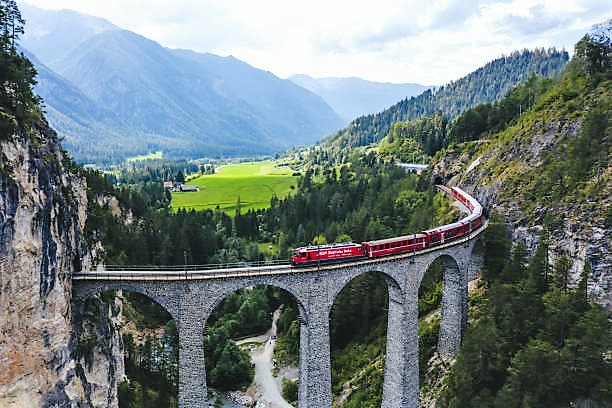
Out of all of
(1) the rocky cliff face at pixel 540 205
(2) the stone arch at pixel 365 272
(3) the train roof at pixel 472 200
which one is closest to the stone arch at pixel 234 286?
(2) the stone arch at pixel 365 272

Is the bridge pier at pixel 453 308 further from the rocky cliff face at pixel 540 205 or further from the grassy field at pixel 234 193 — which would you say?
the grassy field at pixel 234 193

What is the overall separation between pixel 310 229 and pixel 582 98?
57.2m

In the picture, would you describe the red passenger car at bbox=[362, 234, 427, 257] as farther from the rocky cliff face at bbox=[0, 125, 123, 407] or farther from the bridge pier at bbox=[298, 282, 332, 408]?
the rocky cliff face at bbox=[0, 125, 123, 407]

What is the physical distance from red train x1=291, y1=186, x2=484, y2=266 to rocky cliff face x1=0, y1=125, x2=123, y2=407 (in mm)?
19473

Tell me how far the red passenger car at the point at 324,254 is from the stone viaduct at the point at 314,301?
75 centimetres

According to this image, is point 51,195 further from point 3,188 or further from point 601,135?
point 601,135

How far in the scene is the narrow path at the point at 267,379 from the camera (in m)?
55.9

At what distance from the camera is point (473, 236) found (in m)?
51.0

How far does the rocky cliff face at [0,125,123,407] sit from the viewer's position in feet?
98.5

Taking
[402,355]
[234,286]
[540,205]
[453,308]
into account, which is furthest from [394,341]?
[540,205]

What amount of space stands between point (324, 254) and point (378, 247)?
18.9 feet

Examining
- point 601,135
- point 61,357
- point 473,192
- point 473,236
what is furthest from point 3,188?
point 473,192

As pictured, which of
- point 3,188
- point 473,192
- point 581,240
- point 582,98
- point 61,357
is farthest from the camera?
point 473,192

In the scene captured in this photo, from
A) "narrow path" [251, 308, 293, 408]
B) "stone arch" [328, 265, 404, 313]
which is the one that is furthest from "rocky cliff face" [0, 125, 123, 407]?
"narrow path" [251, 308, 293, 408]
